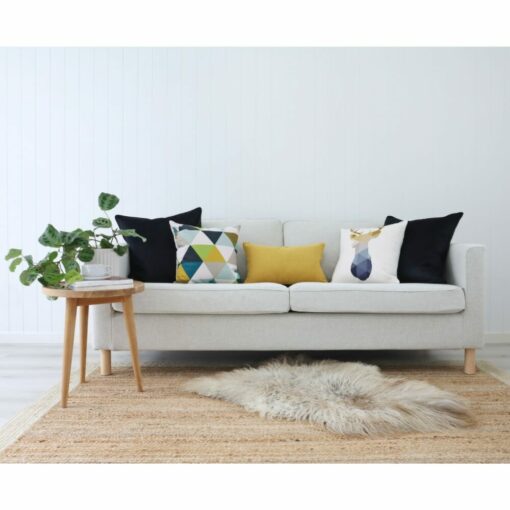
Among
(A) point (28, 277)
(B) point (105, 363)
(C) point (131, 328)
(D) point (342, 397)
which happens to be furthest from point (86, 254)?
(D) point (342, 397)

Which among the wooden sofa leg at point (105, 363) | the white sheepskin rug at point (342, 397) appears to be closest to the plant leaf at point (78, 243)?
the wooden sofa leg at point (105, 363)

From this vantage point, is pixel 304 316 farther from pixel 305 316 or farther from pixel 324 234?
pixel 324 234

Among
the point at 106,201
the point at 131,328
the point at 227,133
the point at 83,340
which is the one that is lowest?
the point at 83,340

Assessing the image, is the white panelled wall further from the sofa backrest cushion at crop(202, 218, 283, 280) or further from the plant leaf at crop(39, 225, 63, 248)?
the plant leaf at crop(39, 225, 63, 248)

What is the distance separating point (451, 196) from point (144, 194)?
2.30m

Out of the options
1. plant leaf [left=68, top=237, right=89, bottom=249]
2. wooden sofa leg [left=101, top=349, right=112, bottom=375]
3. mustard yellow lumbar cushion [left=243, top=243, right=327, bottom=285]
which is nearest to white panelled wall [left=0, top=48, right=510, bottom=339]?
mustard yellow lumbar cushion [left=243, top=243, right=327, bottom=285]

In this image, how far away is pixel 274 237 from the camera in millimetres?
3854

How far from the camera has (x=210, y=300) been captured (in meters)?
3.11

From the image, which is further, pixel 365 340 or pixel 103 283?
pixel 365 340

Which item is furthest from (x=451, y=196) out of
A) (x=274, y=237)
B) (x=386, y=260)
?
(x=274, y=237)

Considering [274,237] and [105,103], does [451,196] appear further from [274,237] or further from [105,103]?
[105,103]

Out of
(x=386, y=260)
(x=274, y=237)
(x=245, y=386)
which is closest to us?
(x=245, y=386)

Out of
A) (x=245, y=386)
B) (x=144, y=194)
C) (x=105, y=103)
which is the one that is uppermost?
(x=105, y=103)

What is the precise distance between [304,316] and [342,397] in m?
0.67
